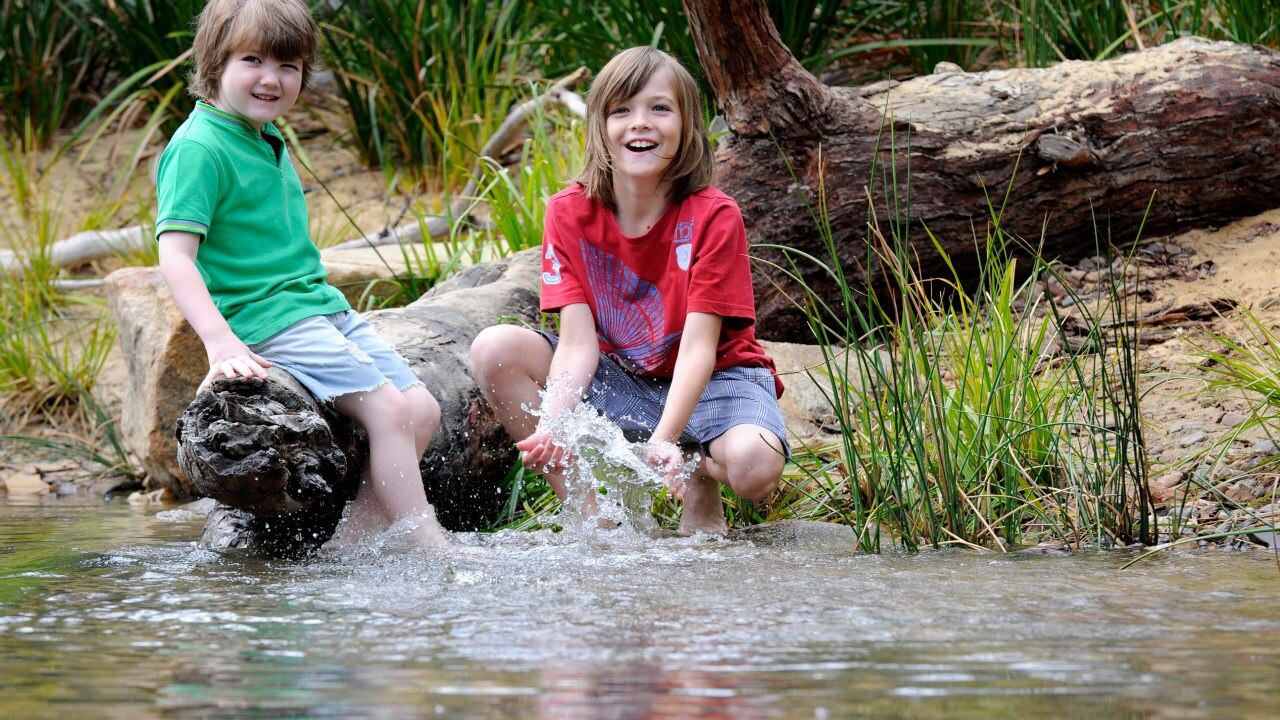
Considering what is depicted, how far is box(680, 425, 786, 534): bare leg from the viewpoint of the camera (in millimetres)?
Result: 2949

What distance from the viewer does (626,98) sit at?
3.11m

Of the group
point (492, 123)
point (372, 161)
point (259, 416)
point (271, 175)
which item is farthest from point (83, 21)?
point (259, 416)

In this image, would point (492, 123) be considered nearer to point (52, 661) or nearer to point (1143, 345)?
point (1143, 345)

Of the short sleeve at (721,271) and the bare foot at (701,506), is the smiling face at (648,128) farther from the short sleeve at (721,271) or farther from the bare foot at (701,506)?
the bare foot at (701,506)

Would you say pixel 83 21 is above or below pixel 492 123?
above

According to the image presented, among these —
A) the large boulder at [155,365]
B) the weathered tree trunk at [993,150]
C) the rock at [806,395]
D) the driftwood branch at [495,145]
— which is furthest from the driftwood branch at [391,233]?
the rock at [806,395]

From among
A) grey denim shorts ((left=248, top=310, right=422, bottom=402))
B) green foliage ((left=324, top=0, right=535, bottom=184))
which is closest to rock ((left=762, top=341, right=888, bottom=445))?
grey denim shorts ((left=248, top=310, right=422, bottom=402))

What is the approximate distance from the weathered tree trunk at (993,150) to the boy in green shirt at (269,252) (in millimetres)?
1541

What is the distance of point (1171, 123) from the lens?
4562 mm

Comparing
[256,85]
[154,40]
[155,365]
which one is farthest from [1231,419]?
[154,40]

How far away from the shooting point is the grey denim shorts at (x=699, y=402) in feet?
10.1

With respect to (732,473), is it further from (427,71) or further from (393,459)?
(427,71)

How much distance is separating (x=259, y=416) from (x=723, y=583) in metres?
1.04

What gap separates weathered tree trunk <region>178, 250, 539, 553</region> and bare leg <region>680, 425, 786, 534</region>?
0.67 m
